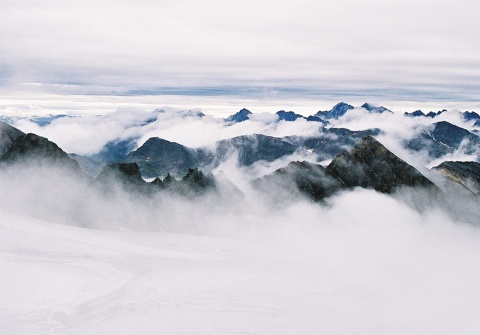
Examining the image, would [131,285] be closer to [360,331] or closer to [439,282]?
[360,331]

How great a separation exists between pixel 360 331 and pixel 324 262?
63916mm

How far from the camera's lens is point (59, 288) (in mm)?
61844

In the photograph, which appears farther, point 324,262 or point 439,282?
point 324,262

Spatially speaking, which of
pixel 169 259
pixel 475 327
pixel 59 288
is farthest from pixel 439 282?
pixel 59 288

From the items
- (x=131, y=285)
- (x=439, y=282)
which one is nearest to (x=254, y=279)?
(x=131, y=285)

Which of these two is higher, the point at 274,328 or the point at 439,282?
the point at 274,328

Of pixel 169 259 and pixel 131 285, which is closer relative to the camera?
pixel 131 285

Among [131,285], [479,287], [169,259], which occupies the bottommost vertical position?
[479,287]

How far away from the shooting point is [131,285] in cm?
6875

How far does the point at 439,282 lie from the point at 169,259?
198 ft

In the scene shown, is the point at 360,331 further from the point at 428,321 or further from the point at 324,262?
the point at 324,262

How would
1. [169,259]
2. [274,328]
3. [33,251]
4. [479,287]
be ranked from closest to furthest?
[274,328]
[33,251]
[169,259]
[479,287]

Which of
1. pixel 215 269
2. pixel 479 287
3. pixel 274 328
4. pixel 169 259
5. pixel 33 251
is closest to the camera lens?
pixel 274 328

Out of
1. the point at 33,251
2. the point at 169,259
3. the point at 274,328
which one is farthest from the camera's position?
the point at 169,259
